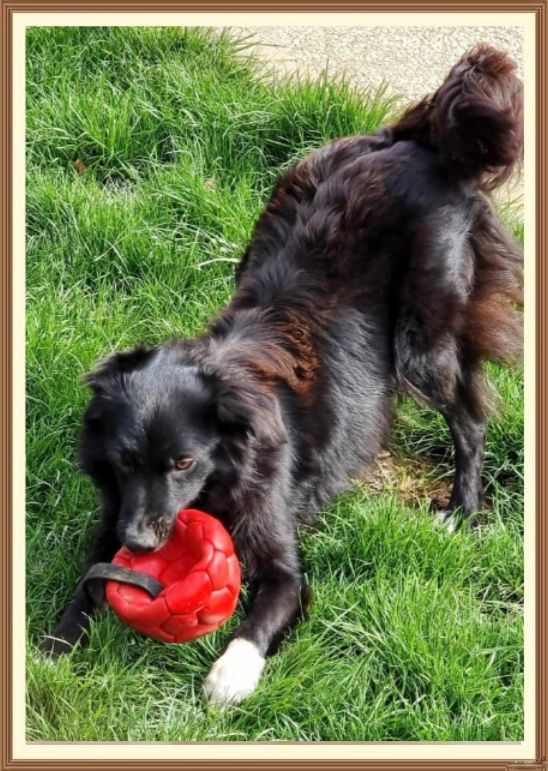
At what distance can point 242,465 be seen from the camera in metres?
3.94

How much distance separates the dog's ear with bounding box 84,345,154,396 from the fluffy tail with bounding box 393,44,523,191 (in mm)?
1532

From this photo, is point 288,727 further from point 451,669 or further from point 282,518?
point 282,518

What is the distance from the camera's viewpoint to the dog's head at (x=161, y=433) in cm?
368

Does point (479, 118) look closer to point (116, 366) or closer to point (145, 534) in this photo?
point (116, 366)

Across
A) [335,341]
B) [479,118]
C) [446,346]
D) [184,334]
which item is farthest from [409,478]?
[479,118]

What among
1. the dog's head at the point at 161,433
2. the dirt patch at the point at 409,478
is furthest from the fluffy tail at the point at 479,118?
the dog's head at the point at 161,433

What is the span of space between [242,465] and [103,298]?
5.28 feet

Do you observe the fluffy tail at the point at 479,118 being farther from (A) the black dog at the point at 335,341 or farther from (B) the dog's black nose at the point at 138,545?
(B) the dog's black nose at the point at 138,545

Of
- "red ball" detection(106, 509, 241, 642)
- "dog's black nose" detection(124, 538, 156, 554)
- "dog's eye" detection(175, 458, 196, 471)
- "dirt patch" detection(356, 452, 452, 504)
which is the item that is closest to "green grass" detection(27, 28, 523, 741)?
"dirt patch" detection(356, 452, 452, 504)

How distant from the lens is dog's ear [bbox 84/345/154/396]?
3.89m

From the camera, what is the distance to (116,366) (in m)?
3.90

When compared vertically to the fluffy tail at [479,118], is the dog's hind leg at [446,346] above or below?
below

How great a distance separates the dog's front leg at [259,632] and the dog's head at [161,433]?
0.40m

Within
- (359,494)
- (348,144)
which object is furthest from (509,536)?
(348,144)
